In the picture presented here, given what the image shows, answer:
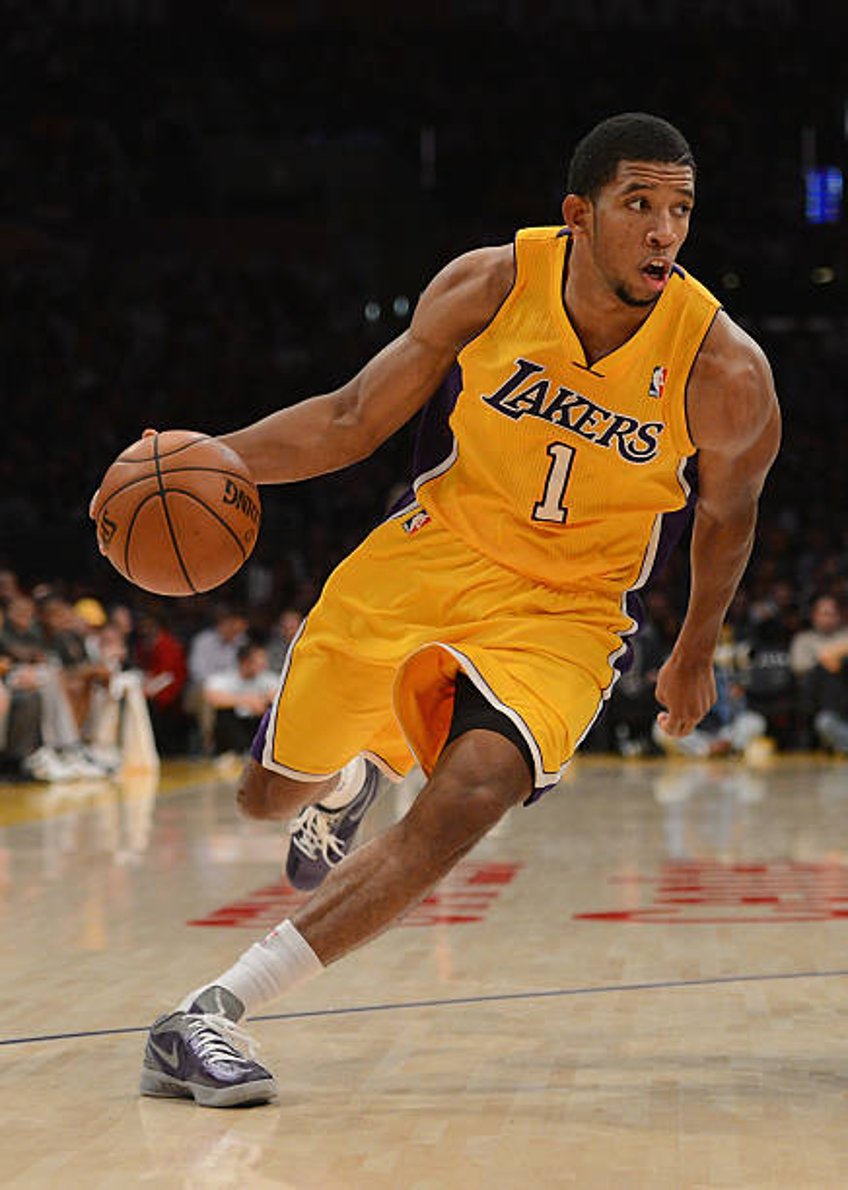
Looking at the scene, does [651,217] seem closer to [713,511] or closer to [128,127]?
[713,511]

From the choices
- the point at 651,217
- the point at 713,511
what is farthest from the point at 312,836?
the point at 651,217

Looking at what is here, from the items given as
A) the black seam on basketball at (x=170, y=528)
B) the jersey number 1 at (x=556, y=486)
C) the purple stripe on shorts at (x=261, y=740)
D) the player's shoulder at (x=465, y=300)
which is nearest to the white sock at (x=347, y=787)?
the purple stripe on shorts at (x=261, y=740)

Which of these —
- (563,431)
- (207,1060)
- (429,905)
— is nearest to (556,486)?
(563,431)

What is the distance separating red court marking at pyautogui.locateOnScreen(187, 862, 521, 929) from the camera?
5.92 m

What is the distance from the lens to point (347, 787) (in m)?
4.36

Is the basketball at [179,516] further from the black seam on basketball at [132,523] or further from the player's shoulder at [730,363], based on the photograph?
the player's shoulder at [730,363]

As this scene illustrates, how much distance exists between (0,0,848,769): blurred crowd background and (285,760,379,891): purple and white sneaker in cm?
1419

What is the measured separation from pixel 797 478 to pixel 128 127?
28.4 ft

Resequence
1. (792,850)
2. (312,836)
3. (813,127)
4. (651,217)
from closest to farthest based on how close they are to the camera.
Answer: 1. (651,217)
2. (312,836)
3. (792,850)
4. (813,127)

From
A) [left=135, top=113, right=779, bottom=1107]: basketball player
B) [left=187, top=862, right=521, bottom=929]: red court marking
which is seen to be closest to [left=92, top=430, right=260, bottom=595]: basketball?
[left=135, top=113, right=779, bottom=1107]: basketball player

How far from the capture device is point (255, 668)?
15.1 metres

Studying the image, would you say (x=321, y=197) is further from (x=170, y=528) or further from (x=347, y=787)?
(x=170, y=528)

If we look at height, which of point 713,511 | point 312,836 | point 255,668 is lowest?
point 255,668

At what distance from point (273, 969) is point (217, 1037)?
160 mm
